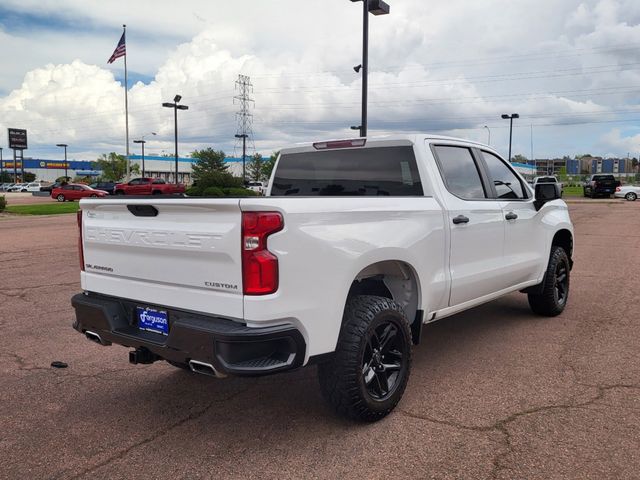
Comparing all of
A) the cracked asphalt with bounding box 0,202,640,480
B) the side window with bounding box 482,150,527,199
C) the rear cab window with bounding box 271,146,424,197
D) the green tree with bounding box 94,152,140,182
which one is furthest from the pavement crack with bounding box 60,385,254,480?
the green tree with bounding box 94,152,140,182

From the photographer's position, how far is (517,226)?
211 inches

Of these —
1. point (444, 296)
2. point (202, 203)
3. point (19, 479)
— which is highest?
point (202, 203)

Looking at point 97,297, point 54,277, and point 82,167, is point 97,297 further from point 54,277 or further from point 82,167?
point 82,167

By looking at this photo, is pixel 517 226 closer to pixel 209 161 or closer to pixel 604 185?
pixel 604 185

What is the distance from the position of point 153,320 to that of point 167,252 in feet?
1.50

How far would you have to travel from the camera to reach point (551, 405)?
152 inches

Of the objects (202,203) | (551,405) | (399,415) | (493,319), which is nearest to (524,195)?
(493,319)

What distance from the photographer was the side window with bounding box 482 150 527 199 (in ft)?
17.3

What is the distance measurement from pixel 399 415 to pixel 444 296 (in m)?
1.06

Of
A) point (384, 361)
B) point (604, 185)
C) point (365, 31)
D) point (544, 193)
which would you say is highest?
point (365, 31)

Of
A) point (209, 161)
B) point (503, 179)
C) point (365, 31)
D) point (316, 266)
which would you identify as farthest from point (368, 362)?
point (209, 161)

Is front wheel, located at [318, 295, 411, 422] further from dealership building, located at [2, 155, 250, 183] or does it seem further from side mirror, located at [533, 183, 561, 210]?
dealership building, located at [2, 155, 250, 183]

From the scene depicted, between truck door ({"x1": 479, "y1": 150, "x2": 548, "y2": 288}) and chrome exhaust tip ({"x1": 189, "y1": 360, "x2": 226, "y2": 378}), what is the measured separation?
10.5ft

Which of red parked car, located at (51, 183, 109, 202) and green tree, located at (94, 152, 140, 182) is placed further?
green tree, located at (94, 152, 140, 182)
